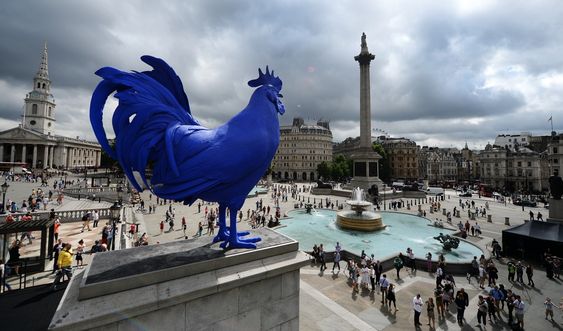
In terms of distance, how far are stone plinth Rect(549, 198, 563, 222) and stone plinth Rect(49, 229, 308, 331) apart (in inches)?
986

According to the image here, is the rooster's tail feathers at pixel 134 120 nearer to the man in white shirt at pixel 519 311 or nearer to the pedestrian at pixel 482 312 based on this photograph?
the pedestrian at pixel 482 312

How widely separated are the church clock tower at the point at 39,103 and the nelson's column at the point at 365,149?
97.4 meters

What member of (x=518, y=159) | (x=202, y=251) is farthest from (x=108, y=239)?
(x=518, y=159)

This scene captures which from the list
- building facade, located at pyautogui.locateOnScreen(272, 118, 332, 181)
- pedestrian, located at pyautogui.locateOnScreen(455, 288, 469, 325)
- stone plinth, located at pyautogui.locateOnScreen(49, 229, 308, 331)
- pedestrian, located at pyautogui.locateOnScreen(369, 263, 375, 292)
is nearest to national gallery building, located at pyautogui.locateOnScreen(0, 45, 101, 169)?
building facade, located at pyautogui.locateOnScreen(272, 118, 332, 181)

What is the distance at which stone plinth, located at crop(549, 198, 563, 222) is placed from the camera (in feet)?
64.3

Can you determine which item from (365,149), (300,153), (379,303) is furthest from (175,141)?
(300,153)

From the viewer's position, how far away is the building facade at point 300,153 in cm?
9150

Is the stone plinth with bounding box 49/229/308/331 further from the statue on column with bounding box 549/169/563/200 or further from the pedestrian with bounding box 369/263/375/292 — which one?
the statue on column with bounding box 549/169/563/200

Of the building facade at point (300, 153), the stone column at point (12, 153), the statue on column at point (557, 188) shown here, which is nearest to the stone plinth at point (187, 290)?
the statue on column at point (557, 188)

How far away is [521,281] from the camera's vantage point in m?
12.4

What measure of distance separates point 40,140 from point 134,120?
96.9 meters

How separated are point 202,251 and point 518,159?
300ft

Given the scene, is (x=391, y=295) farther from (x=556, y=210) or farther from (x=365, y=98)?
(x=365, y=98)

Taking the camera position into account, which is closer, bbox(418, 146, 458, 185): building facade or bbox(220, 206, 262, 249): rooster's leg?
bbox(220, 206, 262, 249): rooster's leg
